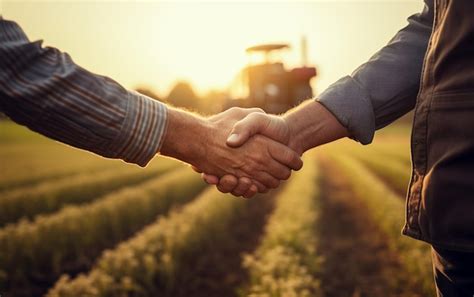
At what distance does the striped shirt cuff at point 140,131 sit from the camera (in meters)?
2.08

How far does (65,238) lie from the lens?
6320 millimetres

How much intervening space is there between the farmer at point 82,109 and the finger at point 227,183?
1.00ft

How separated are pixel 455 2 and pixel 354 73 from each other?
0.82 meters

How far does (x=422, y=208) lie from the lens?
5.29 ft

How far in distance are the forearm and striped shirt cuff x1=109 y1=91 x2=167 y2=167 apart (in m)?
0.68

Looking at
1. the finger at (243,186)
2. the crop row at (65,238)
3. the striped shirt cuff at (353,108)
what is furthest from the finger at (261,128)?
the crop row at (65,238)

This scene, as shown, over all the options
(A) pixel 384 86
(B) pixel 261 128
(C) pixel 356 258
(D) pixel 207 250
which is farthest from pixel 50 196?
(A) pixel 384 86

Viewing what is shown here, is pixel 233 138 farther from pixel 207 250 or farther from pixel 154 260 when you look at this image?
pixel 207 250

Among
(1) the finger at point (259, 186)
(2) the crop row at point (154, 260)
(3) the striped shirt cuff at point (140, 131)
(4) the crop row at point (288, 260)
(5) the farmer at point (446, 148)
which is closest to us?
(5) the farmer at point (446, 148)

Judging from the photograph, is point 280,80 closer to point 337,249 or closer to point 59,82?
point 59,82

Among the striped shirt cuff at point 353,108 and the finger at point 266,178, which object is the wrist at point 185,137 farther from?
the striped shirt cuff at point 353,108

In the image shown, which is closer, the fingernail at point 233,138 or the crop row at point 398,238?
the fingernail at point 233,138

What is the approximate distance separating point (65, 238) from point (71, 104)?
15.7 ft

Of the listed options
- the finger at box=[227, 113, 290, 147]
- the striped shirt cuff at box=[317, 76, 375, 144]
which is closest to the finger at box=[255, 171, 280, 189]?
the finger at box=[227, 113, 290, 147]
